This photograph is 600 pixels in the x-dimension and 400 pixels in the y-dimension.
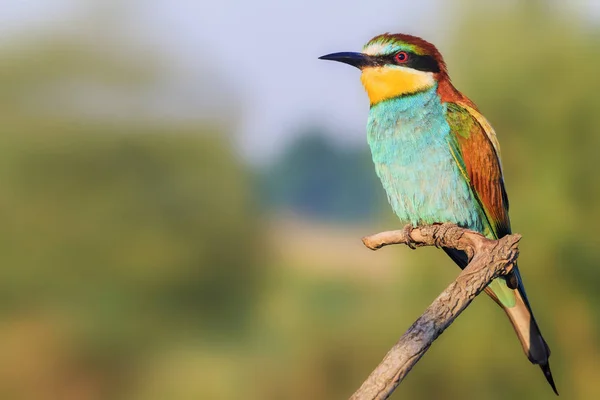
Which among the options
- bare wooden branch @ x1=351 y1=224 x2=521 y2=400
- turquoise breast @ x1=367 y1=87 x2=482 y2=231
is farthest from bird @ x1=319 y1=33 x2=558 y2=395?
bare wooden branch @ x1=351 y1=224 x2=521 y2=400

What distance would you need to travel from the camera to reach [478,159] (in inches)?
102

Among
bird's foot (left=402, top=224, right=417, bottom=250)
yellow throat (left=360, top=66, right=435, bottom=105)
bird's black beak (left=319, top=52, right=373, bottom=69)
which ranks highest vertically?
bird's black beak (left=319, top=52, right=373, bottom=69)

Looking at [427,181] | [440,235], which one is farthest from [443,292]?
[427,181]

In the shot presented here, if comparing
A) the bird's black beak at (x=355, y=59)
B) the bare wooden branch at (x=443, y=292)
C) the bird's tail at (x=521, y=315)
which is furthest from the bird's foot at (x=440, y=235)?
the bird's black beak at (x=355, y=59)

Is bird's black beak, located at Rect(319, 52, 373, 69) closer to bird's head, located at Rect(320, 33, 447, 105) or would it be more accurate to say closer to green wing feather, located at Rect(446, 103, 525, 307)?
bird's head, located at Rect(320, 33, 447, 105)

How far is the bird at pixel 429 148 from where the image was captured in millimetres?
2557

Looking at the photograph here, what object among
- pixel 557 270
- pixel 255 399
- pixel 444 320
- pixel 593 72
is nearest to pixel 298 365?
pixel 255 399

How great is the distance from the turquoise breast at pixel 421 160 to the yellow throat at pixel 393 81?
0.9 inches

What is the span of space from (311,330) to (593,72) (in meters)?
4.14

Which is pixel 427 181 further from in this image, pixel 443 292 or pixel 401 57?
pixel 443 292

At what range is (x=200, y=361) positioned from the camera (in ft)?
40.3

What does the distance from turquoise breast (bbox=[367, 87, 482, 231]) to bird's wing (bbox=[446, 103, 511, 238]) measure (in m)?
0.02

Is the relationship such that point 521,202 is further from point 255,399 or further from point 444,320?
point 444,320

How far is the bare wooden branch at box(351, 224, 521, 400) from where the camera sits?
1604mm
